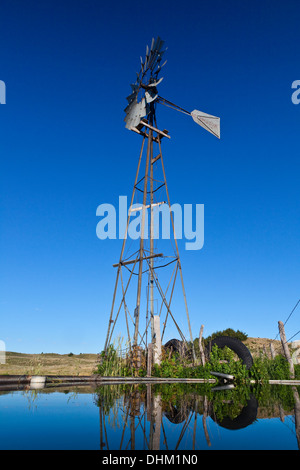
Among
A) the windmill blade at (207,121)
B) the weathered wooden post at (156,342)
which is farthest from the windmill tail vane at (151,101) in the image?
the weathered wooden post at (156,342)

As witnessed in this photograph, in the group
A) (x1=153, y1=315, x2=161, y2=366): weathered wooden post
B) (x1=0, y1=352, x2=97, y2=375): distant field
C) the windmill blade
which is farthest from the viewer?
the windmill blade

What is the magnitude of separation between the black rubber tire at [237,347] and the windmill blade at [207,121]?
13607 millimetres

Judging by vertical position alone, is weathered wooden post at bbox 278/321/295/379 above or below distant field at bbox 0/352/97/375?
above

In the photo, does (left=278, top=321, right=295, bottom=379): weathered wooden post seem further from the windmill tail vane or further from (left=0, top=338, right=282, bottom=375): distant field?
the windmill tail vane

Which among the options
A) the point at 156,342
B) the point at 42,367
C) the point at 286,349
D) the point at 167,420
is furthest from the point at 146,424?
the point at 286,349

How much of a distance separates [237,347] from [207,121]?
1502 cm

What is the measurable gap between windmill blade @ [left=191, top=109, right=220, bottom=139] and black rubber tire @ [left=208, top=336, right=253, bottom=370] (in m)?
13.6

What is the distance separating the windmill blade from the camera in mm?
22531

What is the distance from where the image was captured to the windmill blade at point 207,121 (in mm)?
22531

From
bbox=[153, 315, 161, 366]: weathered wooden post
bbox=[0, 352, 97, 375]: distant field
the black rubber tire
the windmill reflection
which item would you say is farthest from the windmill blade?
the windmill reflection

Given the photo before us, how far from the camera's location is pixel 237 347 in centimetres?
1667

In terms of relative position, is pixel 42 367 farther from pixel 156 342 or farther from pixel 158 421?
pixel 158 421
